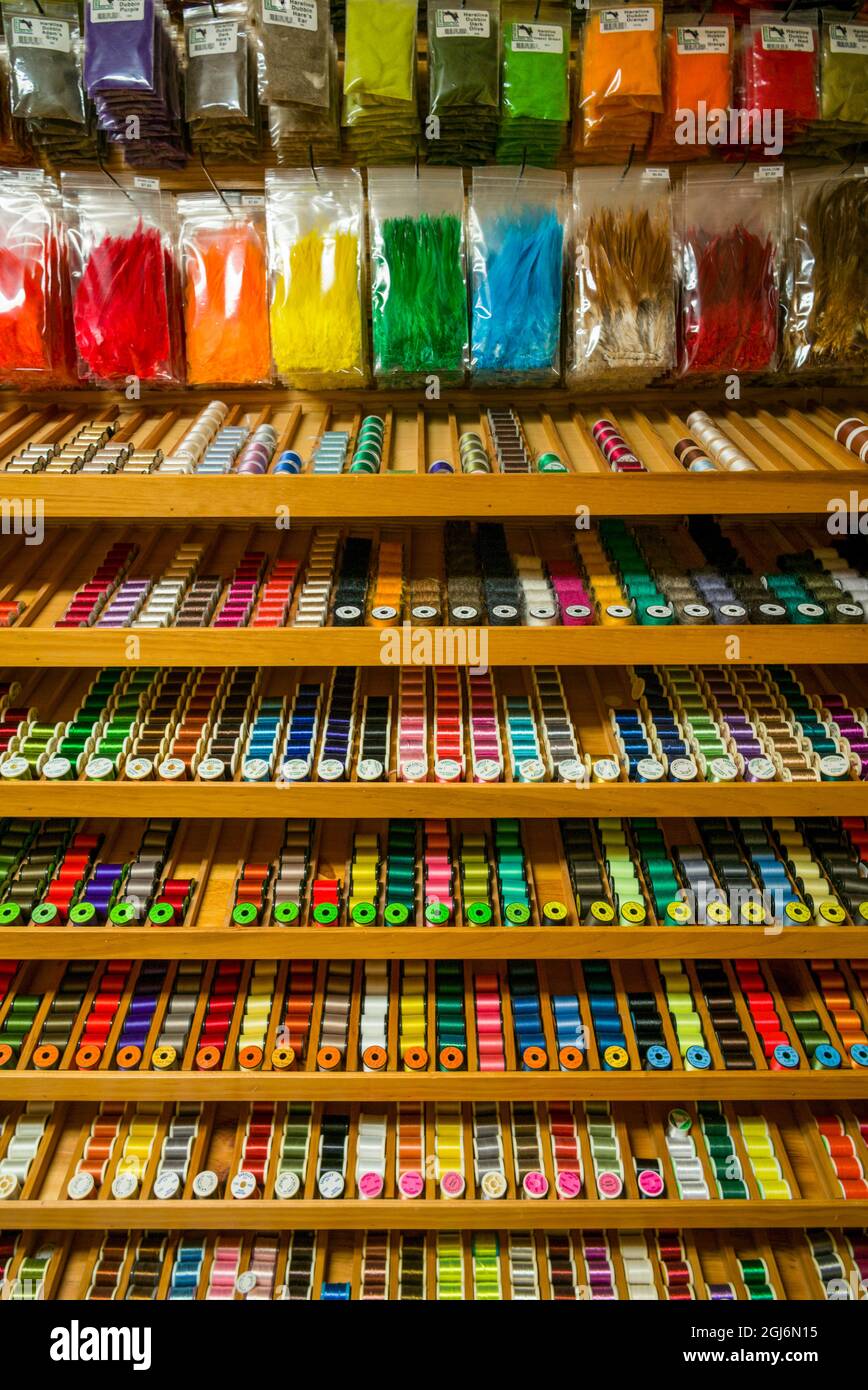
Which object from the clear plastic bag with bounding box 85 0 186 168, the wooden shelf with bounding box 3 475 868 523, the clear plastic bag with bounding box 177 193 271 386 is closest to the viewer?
the wooden shelf with bounding box 3 475 868 523

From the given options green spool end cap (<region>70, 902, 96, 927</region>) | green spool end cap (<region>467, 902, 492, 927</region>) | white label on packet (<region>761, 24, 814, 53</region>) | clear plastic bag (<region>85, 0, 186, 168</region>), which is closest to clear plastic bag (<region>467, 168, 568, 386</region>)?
white label on packet (<region>761, 24, 814, 53</region>)

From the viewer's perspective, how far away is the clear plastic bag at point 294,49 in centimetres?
188

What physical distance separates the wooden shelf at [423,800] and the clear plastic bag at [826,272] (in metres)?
1.01

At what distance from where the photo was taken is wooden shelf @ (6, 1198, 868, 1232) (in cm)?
203

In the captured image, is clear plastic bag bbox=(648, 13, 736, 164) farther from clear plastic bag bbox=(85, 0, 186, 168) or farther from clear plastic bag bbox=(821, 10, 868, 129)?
clear plastic bag bbox=(85, 0, 186, 168)

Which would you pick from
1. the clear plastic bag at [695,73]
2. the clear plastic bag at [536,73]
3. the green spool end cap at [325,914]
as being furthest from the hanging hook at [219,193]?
the green spool end cap at [325,914]

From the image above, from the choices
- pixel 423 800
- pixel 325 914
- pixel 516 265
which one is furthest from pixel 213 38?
pixel 325 914

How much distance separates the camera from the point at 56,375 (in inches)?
84.8

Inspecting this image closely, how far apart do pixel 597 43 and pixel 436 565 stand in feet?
3.89

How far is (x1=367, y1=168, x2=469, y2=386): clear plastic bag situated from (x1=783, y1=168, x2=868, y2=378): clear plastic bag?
2.53 ft

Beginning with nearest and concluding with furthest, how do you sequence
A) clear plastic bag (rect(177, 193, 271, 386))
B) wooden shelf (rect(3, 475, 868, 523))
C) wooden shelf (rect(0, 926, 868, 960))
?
wooden shelf (rect(3, 475, 868, 523))
wooden shelf (rect(0, 926, 868, 960))
clear plastic bag (rect(177, 193, 271, 386))

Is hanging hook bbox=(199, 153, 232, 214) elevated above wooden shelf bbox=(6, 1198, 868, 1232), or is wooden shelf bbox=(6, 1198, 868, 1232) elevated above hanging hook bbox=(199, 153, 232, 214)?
hanging hook bbox=(199, 153, 232, 214)
